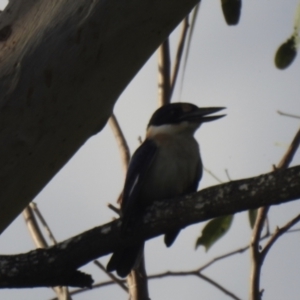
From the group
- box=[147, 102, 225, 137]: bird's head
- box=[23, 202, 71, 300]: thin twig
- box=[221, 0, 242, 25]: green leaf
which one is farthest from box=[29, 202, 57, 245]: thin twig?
box=[221, 0, 242, 25]: green leaf

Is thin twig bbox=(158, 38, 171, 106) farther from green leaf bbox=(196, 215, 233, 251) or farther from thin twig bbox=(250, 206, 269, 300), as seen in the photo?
thin twig bbox=(250, 206, 269, 300)

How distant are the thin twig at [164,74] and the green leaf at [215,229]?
0.83 metres

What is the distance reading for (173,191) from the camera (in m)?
4.26

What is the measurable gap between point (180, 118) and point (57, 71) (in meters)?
1.96

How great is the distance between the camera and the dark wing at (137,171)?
3922 mm

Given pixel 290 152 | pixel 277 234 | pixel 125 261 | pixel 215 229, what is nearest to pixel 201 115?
pixel 215 229

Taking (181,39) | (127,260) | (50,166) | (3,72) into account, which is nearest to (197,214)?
(50,166)

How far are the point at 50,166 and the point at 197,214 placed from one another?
Result: 586 mm

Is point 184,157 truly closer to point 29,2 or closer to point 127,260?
point 127,260

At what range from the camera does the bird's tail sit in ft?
12.7

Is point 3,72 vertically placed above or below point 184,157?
below

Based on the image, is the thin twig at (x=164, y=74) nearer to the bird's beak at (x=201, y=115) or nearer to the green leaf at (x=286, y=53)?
the bird's beak at (x=201, y=115)

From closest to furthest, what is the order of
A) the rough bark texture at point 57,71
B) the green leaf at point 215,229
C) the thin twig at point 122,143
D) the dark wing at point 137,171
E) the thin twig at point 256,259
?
1. the rough bark texture at point 57,71
2. the thin twig at point 256,259
3. the dark wing at point 137,171
4. the green leaf at point 215,229
5. the thin twig at point 122,143

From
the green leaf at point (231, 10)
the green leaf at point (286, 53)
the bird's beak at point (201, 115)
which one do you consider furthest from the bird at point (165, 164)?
the green leaf at point (231, 10)
